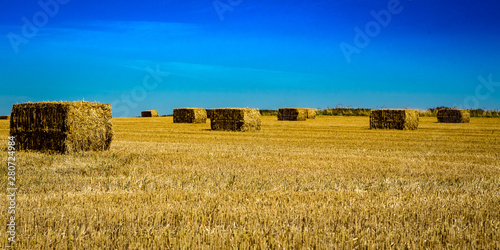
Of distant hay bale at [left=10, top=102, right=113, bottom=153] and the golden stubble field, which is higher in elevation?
distant hay bale at [left=10, top=102, right=113, bottom=153]

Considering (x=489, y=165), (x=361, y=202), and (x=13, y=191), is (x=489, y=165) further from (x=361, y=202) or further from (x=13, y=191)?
(x=13, y=191)

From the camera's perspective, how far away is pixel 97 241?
404cm

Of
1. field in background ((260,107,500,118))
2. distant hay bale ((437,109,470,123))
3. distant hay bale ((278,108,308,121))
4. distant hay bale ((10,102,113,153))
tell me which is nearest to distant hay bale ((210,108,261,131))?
distant hay bale ((10,102,113,153))

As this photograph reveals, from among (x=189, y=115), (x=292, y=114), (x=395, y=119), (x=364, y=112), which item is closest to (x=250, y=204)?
(x=395, y=119)

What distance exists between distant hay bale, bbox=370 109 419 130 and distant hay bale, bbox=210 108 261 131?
7.80 metres

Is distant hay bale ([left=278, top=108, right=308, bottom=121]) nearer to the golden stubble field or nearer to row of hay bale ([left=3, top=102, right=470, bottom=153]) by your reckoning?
row of hay bale ([left=3, top=102, right=470, bottom=153])

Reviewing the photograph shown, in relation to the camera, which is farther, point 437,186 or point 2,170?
point 2,170

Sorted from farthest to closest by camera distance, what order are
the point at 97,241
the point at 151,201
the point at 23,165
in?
the point at 23,165 < the point at 151,201 < the point at 97,241

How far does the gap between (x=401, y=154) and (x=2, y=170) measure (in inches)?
415

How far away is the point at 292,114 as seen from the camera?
38.1 metres

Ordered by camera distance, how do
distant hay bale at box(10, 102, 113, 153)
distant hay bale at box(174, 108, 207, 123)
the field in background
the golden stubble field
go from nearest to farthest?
the golden stubble field < distant hay bale at box(10, 102, 113, 153) < distant hay bale at box(174, 108, 207, 123) < the field in background

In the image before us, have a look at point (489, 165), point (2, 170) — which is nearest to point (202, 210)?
point (2, 170)

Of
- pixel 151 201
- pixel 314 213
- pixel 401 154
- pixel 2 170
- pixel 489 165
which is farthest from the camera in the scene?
pixel 401 154

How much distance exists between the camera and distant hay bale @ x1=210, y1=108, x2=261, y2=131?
22.8 meters
